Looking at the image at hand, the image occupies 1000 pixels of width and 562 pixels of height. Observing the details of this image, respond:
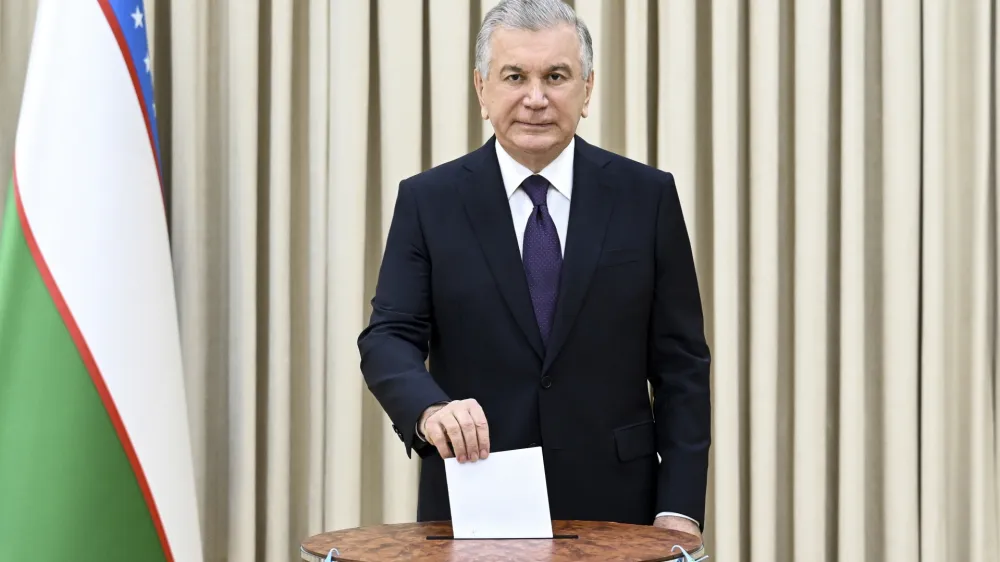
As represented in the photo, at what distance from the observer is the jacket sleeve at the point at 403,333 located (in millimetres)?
1683

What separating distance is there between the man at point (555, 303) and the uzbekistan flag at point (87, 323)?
984 mm

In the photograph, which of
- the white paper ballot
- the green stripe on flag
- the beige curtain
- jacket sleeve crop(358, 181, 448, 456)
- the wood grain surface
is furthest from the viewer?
the beige curtain

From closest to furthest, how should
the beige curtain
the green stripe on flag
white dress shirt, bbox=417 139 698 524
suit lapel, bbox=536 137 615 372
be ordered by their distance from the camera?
1. suit lapel, bbox=536 137 615 372
2. white dress shirt, bbox=417 139 698 524
3. the green stripe on flag
4. the beige curtain

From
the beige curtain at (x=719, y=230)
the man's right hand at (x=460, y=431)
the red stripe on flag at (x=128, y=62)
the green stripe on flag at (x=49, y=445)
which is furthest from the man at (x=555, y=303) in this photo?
the beige curtain at (x=719, y=230)

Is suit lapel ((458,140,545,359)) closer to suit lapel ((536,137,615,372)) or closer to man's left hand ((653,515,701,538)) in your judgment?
suit lapel ((536,137,615,372))

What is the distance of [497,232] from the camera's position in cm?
188

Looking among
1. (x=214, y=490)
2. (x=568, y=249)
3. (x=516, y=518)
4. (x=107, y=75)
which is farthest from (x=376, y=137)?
(x=516, y=518)

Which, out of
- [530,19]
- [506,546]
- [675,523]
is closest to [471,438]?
[506,546]

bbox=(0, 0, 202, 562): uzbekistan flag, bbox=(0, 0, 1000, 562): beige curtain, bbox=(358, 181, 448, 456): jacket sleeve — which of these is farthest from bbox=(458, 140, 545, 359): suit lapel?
bbox=(0, 0, 1000, 562): beige curtain

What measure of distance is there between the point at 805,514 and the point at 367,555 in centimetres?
208

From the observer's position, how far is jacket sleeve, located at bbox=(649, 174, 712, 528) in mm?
1880

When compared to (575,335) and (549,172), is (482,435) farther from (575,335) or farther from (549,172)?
(549,172)

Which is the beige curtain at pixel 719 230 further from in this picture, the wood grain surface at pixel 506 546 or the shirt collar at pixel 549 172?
the wood grain surface at pixel 506 546

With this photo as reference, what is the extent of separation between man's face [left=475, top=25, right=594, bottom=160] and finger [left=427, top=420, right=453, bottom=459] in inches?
21.5
